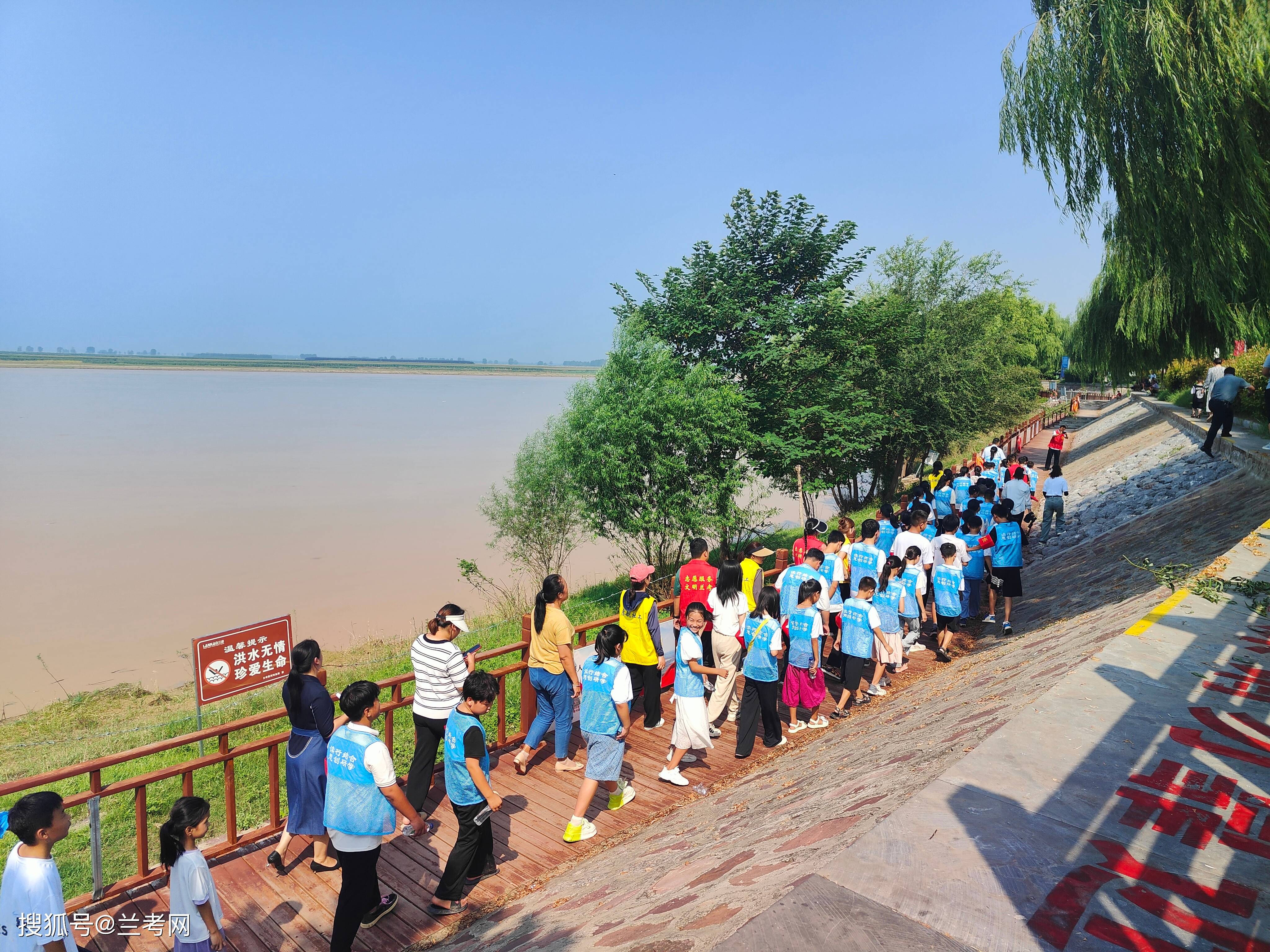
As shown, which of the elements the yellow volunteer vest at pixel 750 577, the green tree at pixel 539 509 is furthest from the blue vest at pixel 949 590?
the green tree at pixel 539 509

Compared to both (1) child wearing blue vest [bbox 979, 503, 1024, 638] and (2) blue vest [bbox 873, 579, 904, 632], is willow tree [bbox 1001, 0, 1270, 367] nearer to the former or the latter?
(1) child wearing blue vest [bbox 979, 503, 1024, 638]

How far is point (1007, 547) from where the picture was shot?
9.05 metres

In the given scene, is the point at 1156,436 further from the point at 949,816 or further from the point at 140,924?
the point at 140,924

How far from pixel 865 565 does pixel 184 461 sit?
40994mm

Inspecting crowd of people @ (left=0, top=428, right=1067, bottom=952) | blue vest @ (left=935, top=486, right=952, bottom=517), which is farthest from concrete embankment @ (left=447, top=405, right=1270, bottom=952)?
blue vest @ (left=935, top=486, right=952, bottom=517)

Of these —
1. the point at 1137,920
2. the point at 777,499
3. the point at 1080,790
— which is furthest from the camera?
the point at 777,499

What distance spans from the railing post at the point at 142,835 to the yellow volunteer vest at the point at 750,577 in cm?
533

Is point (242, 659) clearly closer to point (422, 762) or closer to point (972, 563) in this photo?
point (422, 762)

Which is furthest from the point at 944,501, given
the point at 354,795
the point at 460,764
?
the point at 354,795

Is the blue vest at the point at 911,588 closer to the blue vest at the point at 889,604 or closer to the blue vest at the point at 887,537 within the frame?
the blue vest at the point at 889,604

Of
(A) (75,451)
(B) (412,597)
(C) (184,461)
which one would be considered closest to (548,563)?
(B) (412,597)

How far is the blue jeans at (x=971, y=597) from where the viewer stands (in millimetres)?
9586

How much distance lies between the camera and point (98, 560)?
21812mm

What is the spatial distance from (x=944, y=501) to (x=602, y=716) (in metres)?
8.89
